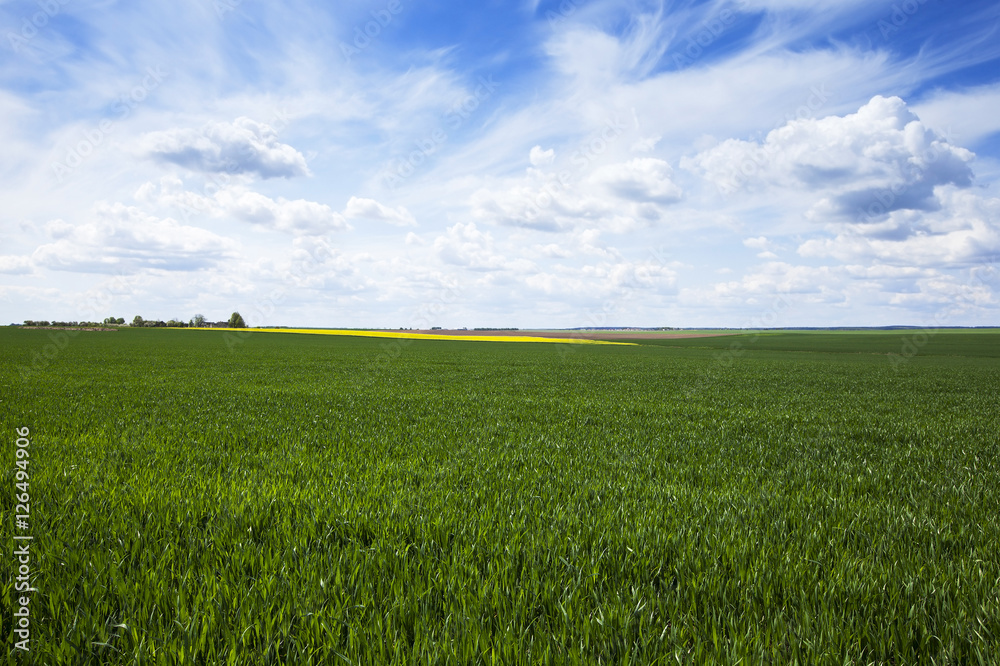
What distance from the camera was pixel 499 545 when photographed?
14.7 ft

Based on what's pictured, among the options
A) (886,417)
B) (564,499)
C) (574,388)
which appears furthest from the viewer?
(574,388)

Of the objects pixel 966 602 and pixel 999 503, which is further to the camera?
pixel 999 503

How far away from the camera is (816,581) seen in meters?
4.03

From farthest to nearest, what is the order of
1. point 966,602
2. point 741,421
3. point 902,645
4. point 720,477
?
point 741,421, point 720,477, point 966,602, point 902,645

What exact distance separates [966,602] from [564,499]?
379 cm

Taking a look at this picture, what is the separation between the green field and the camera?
10.4 ft

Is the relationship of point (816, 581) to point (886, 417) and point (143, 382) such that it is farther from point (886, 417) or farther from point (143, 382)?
point (143, 382)

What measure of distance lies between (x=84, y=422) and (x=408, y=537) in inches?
407

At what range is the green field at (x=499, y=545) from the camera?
10.4 feet

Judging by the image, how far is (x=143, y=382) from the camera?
1902cm

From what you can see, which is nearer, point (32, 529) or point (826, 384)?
point (32, 529)

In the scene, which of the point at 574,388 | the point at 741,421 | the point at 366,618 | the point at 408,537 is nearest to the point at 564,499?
the point at 408,537

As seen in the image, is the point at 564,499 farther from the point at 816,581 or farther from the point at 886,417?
the point at 886,417

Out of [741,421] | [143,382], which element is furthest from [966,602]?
[143,382]
